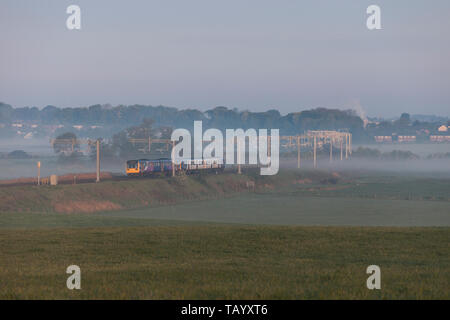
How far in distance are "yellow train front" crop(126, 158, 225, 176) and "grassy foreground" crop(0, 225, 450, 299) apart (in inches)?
2539

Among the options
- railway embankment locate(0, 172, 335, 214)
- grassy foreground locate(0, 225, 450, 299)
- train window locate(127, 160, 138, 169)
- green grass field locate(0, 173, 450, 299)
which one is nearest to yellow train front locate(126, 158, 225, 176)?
train window locate(127, 160, 138, 169)

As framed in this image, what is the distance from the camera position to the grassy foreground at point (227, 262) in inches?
473

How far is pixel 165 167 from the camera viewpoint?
96625mm

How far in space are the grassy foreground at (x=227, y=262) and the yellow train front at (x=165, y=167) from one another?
6449 centimetres

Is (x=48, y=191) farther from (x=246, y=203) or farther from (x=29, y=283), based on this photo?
(x=29, y=283)

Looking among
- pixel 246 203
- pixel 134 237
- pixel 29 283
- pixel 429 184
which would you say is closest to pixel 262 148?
pixel 429 184

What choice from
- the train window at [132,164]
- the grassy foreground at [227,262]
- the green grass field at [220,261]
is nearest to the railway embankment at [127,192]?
the train window at [132,164]

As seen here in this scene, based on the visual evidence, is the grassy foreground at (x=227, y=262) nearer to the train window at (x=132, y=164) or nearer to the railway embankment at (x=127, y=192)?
the railway embankment at (x=127, y=192)

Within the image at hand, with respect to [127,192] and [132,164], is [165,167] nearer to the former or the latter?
[132,164]

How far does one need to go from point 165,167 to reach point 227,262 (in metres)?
79.9

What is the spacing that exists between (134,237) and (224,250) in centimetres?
524

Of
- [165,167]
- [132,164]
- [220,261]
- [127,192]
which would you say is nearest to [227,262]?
[220,261]

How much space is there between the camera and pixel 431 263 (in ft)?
57.9
